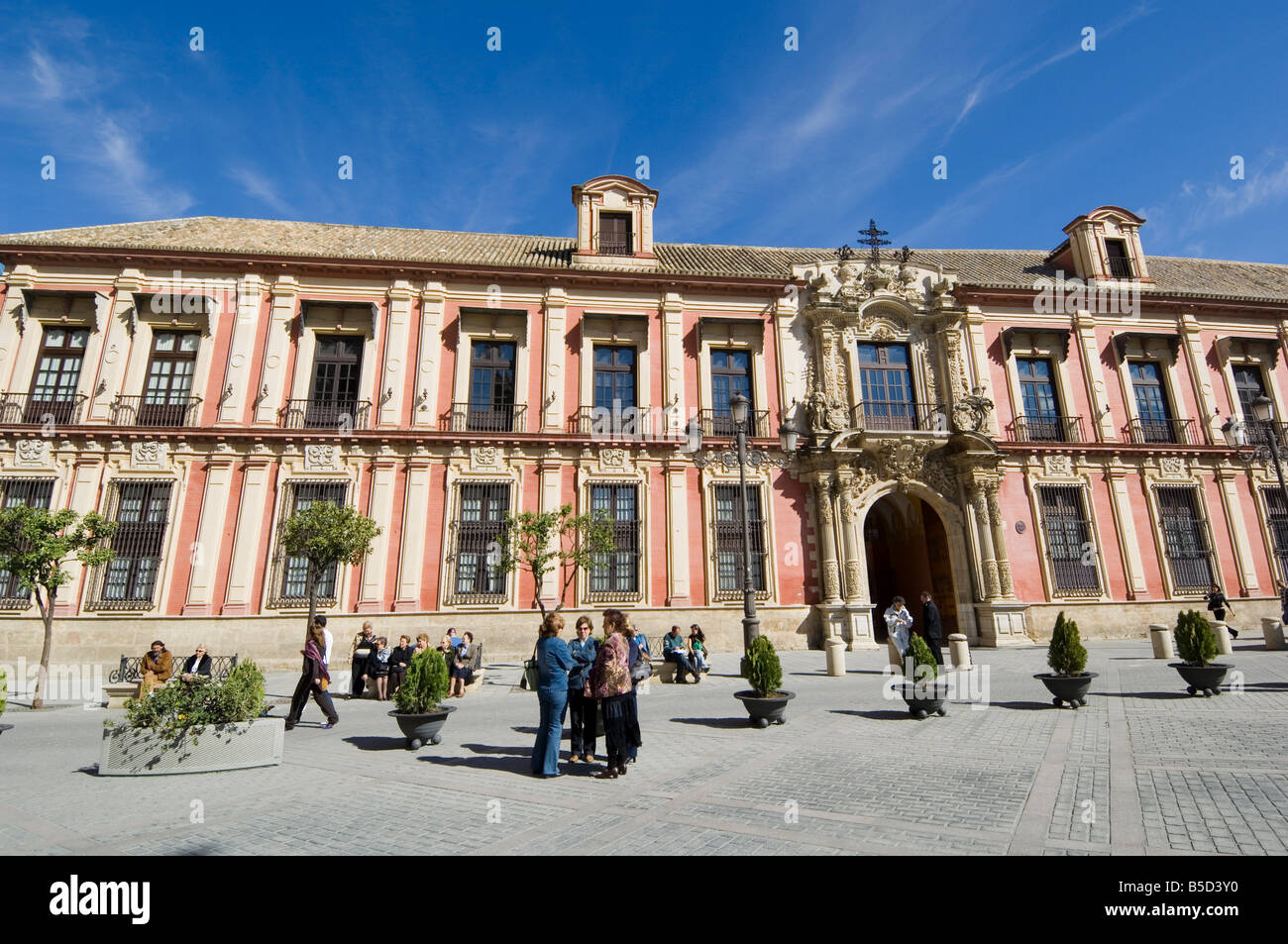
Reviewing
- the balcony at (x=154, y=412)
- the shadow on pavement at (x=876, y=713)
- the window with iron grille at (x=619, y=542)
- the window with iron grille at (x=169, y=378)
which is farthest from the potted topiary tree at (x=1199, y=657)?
the window with iron grille at (x=169, y=378)

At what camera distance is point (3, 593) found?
15547mm

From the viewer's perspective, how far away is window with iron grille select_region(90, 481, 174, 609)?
15914mm

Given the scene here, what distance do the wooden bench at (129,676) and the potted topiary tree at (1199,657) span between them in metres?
14.8

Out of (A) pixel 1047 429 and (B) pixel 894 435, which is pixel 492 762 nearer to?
(B) pixel 894 435

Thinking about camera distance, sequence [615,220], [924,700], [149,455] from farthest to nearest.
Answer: [615,220] → [149,455] → [924,700]

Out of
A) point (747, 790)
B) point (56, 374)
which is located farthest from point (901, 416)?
point (56, 374)

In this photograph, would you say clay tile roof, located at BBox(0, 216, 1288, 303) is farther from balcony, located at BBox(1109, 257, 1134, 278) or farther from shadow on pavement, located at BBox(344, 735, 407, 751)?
shadow on pavement, located at BBox(344, 735, 407, 751)

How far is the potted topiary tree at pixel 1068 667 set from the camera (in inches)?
346

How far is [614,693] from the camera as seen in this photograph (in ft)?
20.9

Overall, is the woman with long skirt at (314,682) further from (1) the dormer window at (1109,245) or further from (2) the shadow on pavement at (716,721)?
(1) the dormer window at (1109,245)

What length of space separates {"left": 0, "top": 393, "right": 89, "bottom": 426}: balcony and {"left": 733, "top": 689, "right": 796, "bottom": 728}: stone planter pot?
19.6 meters

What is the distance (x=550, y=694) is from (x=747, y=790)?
7.27 feet

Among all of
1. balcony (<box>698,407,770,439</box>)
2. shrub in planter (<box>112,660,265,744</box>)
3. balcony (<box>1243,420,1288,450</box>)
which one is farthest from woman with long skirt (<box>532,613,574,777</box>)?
balcony (<box>1243,420,1288,450</box>)
